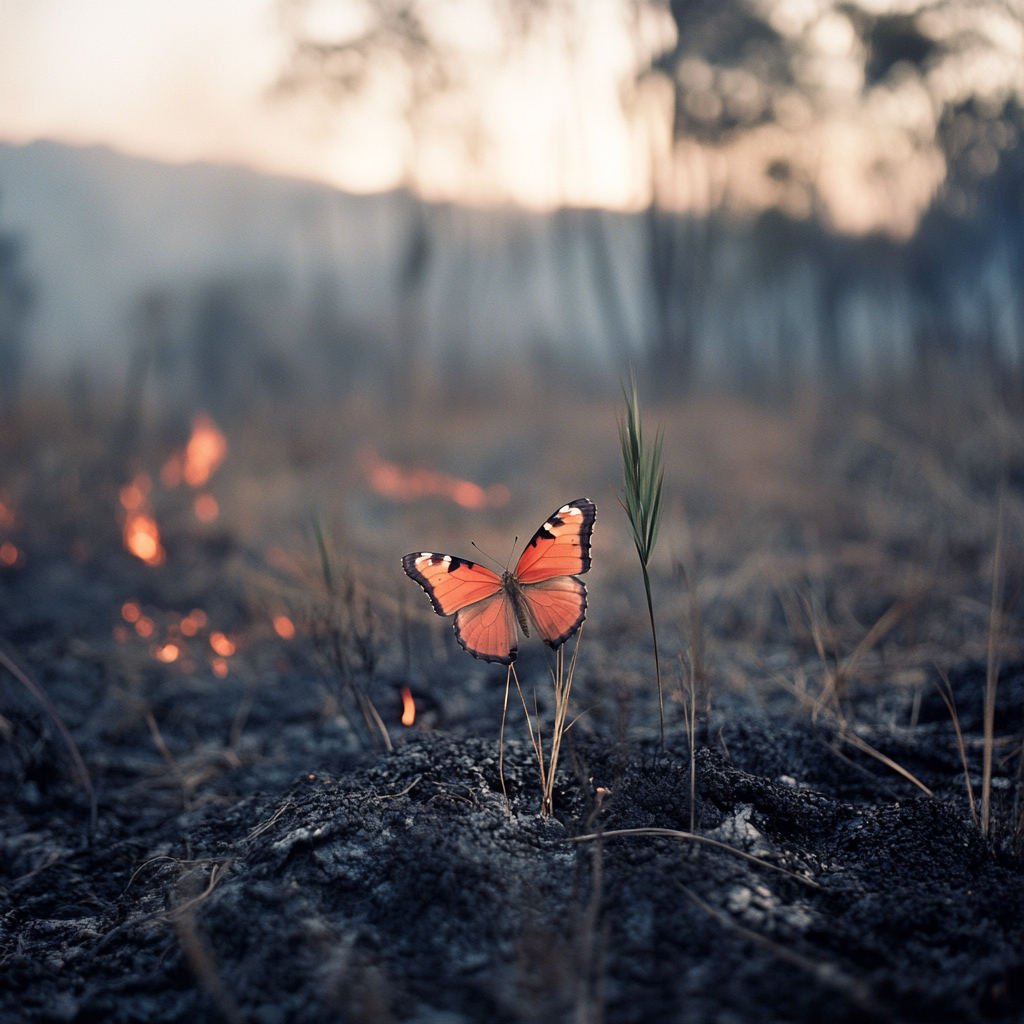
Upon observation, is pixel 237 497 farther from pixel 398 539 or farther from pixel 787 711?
pixel 787 711

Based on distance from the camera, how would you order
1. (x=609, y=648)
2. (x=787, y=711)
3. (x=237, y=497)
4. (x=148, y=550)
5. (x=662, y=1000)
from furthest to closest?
1. (x=237, y=497)
2. (x=148, y=550)
3. (x=609, y=648)
4. (x=787, y=711)
5. (x=662, y=1000)

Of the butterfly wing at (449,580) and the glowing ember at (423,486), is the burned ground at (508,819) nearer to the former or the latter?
the butterfly wing at (449,580)

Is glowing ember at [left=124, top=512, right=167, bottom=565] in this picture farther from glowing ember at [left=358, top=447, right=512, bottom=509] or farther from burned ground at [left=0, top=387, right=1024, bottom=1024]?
glowing ember at [left=358, top=447, right=512, bottom=509]

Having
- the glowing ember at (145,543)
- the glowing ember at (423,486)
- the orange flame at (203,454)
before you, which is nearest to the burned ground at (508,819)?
the glowing ember at (145,543)

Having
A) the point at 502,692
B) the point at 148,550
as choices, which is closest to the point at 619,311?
the point at 148,550

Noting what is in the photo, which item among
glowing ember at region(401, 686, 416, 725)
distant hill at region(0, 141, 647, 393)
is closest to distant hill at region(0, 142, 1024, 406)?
distant hill at region(0, 141, 647, 393)

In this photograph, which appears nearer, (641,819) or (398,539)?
(641,819)

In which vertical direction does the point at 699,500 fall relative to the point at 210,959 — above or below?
below
